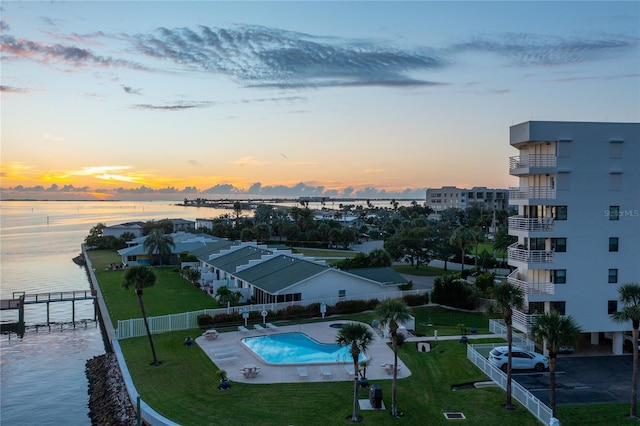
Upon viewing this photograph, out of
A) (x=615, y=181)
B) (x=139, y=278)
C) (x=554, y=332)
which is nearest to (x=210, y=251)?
(x=139, y=278)

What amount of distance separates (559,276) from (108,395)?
26020 millimetres

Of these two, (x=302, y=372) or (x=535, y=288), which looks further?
(x=535, y=288)

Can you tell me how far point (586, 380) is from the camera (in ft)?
83.3

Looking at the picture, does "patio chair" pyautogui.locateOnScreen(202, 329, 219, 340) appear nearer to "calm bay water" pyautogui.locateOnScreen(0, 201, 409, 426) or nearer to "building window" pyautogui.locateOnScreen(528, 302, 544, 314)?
"calm bay water" pyautogui.locateOnScreen(0, 201, 409, 426)

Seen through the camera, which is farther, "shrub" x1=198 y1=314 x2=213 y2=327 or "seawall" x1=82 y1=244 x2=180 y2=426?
"shrub" x1=198 y1=314 x2=213 y2=327

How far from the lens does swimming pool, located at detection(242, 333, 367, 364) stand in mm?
28552

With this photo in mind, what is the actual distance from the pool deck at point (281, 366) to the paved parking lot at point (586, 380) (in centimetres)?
620

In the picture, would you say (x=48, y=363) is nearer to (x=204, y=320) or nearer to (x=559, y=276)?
(x=204, y=320)

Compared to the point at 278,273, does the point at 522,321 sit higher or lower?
lower

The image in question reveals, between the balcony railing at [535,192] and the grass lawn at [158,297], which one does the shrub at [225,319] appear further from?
the balcony railing at [535,192]

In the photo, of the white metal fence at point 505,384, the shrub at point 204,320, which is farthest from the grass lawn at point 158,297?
the white metal fence at point 505,384

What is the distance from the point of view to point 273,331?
34.3 m

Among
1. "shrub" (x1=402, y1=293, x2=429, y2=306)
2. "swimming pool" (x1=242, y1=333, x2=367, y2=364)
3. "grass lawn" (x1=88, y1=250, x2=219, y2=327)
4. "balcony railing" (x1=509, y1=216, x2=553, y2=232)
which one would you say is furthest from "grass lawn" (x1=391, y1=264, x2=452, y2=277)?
"swimming pool" (x1=242, y1=333, x2=367, y2=364)

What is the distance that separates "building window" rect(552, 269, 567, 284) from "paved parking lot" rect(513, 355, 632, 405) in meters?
4.27
